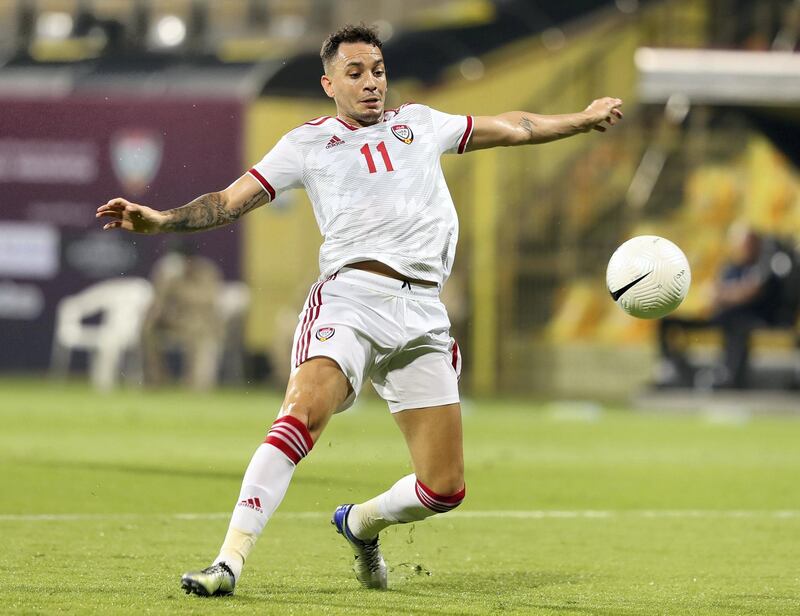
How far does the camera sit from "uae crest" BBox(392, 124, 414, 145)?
6980 millimetres

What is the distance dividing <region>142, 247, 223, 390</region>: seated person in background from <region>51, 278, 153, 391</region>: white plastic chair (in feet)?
2.57

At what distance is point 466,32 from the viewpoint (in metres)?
28.2

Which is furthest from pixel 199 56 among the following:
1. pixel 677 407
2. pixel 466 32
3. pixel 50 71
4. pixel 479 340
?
pixel 677 407

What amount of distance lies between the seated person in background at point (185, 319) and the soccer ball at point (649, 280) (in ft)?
60.6

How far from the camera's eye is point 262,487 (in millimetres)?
6246

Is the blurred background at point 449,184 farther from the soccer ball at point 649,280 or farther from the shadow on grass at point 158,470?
the soccer ball at point 649,280

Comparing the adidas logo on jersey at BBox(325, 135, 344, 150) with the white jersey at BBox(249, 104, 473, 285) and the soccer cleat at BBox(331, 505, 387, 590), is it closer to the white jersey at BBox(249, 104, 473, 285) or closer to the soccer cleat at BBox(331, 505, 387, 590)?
the white jersey at BBox(249, 104, 473, 285)

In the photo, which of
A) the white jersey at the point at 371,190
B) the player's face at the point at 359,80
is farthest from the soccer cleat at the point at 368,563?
the player's face at the point at 359,80

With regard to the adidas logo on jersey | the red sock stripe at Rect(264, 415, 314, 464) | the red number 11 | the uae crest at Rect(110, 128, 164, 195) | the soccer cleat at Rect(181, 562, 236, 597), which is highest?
the uae crest at Rect(110, 128, 164, 195)

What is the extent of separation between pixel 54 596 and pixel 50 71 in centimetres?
2350

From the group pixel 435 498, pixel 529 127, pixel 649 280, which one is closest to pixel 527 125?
pixel 529 127

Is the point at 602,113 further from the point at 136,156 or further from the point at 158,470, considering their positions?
the point at 136,156

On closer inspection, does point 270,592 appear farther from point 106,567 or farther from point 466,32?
point 466,32

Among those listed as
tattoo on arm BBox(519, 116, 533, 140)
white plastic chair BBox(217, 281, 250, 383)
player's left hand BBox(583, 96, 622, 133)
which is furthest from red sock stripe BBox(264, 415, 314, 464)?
white plastic chair BBox(217, 281, 250, 383)
